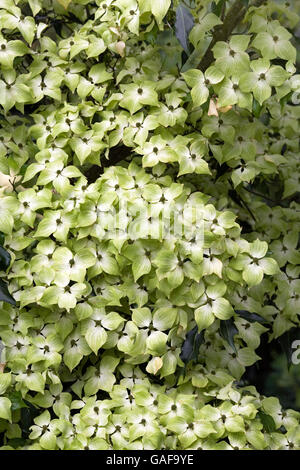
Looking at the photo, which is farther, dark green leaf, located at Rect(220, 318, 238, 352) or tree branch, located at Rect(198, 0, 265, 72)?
tree branch, located at Rect(198, 0, 265, 72)

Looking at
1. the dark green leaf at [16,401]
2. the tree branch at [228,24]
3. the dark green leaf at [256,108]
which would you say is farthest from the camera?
the tree branch at [228,24]

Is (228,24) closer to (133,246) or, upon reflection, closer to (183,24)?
(183,24)

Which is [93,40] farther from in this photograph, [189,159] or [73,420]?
[73,420]

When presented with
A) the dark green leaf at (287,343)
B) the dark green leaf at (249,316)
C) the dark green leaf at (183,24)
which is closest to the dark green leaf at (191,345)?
the dark green leaf at (249,316)

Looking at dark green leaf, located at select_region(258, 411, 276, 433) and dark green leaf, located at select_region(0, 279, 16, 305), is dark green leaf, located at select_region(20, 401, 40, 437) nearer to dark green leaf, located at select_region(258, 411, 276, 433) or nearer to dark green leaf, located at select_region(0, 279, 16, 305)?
dark green leaf, located at select_region(0, 279, 16, 305)

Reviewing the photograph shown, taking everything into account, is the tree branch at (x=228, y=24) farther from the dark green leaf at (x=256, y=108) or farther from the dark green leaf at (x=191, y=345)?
the dark green leaf at (x=191, y=345)

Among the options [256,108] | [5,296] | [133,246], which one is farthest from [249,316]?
[5,296]

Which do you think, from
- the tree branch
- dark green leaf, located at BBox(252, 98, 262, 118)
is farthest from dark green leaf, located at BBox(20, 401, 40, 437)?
the tree branch
